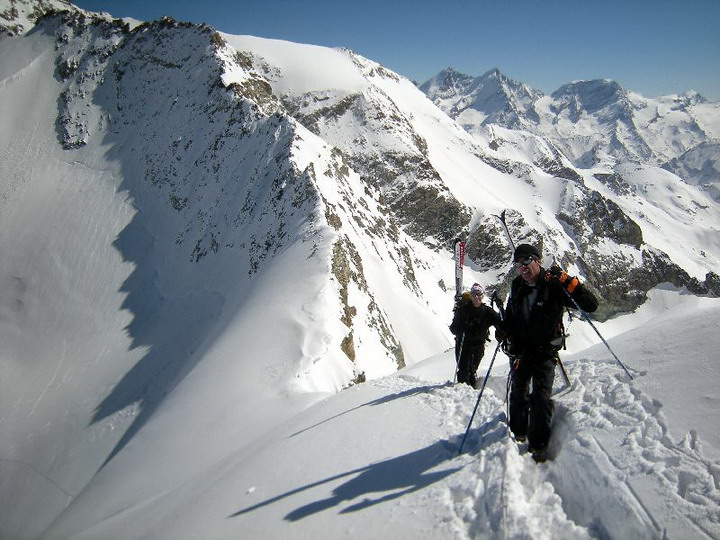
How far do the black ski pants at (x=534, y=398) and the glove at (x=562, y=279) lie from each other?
3.06 ft

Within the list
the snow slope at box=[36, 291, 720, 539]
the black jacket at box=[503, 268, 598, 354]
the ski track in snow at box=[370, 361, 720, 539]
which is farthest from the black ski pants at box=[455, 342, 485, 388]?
the black jacket at box=[503, 268, 598, 354]

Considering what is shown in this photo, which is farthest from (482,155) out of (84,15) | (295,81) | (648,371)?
(648,371)

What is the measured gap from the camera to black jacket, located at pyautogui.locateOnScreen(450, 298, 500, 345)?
903cm

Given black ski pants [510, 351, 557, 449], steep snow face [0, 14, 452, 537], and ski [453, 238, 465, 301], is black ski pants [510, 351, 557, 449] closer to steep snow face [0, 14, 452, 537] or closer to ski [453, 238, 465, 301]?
ski [453, 238, 465, 301]

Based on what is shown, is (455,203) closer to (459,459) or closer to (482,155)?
(482,155)

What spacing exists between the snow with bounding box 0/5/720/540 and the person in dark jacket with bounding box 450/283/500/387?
0.71 metres

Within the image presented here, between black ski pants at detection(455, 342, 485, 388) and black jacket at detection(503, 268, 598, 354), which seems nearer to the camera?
black jacket at detection(503, 268, 598, 354)

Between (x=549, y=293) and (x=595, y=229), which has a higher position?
(x=549, y=293)

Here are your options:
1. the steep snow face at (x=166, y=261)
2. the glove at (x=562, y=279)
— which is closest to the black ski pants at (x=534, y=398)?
the glove at (x=562, y=279)

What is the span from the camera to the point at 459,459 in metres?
5.21

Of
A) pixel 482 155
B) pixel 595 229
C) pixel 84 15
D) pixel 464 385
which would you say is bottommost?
pixel 595 229

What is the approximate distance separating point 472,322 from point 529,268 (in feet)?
13.8

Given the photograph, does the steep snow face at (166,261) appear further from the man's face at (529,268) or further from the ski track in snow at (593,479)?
the man's face at (529,268)

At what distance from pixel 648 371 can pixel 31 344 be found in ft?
131
